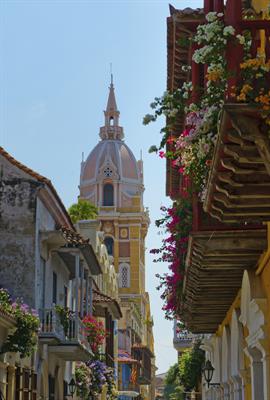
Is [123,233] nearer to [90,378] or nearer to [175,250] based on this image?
[90,378]

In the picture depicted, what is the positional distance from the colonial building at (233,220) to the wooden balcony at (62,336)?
3909 millimetres

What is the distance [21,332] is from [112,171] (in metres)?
74.1

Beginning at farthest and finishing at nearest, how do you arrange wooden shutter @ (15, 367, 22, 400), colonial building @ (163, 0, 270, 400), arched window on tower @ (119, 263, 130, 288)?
arched window on tower @ (119, 263, 130, 288) → wooden shutter @ (15, 367, 22, 400) → colonial building @ (163, 0, 270, 400)

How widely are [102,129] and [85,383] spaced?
69.8 m

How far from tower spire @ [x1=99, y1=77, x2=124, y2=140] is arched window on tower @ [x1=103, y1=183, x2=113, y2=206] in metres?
7.64

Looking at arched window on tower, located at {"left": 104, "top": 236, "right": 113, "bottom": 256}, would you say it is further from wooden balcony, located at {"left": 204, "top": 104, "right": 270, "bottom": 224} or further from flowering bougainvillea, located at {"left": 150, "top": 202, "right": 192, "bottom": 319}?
wooden balcony, located at {"left": 204, "top": 104, "right": 270, "bottom": 224}

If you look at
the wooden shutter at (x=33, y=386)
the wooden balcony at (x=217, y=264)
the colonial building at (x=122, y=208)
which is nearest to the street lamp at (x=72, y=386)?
the wooden shutter at (x=33, y=386)

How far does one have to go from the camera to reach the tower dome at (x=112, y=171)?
90750 mm

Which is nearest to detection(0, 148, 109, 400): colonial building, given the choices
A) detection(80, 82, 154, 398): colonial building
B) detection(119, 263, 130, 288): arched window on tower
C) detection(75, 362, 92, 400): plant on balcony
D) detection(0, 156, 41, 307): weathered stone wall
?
detection(0, 156, 41, 307): weathered stone wall

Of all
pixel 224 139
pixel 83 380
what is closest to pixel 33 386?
pixel 83 380

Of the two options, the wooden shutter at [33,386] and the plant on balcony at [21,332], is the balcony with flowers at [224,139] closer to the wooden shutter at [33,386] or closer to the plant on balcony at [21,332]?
the plant on balcony at [21,332]

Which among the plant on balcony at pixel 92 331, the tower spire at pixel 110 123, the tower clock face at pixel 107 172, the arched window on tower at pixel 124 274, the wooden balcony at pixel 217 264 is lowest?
the wooden balcony at pixel 217 264

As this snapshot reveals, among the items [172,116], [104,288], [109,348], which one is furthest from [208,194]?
[104,288]

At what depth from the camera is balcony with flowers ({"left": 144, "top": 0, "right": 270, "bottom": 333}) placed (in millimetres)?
6066
